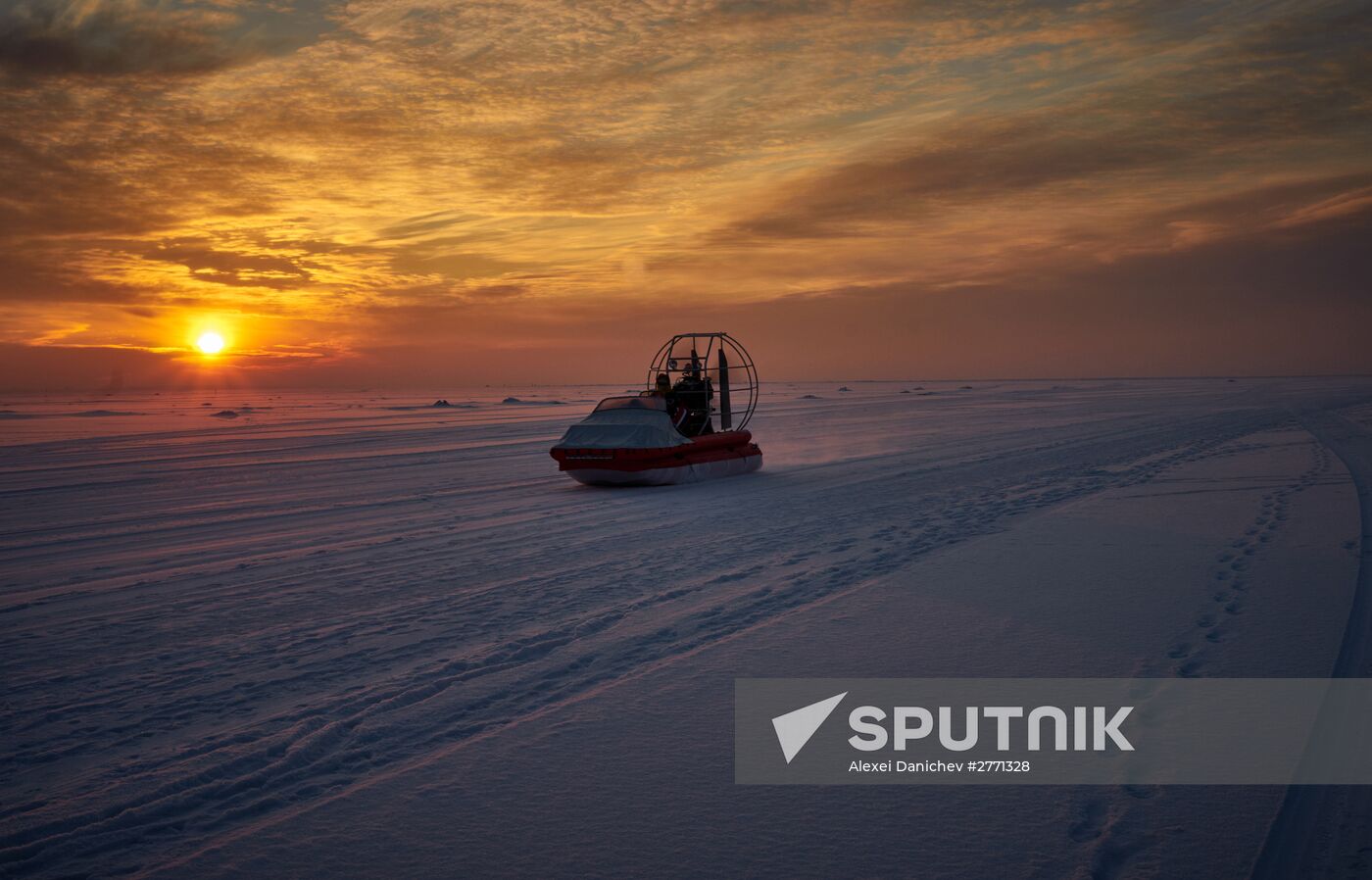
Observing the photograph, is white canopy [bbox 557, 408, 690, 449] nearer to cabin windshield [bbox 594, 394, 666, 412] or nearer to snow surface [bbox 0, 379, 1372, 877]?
cabin windshield [bbox 594, 394, 666, 412]

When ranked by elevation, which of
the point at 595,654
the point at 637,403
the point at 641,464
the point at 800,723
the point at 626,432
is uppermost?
the point at 637,403

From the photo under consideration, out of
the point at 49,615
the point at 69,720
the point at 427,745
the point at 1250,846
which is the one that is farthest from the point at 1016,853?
the point at 49,615

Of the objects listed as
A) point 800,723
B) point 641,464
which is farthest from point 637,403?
point 800,723

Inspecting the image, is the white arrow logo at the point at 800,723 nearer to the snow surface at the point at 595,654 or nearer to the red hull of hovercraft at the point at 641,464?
the snow surface at the point at 595,654

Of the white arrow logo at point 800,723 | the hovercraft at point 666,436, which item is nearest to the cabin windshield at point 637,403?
the hovercraft at point 666,436

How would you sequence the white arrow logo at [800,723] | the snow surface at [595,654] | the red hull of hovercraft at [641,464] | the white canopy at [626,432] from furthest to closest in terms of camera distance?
the white canopy at [626,432] → the red hull of hovercraft at [641,464] → the white arrow logo at [800,723] → the snow surface at [595,654]

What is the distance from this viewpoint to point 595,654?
632 cm

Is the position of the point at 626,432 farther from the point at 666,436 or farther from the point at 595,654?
the point at 595,654

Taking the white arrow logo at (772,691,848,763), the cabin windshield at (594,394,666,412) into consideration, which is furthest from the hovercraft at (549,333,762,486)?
the white arrow logo at (772,691,848,763)

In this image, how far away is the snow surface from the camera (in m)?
3.74

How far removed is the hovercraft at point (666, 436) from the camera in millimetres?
16484

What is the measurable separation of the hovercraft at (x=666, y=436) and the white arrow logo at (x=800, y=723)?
11342 mm

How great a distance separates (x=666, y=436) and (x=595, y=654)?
420 inches

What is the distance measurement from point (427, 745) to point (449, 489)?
12.3 meters
